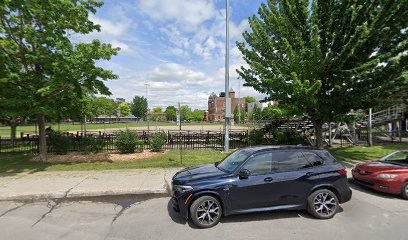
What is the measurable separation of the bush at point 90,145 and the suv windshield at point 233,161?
9423 mm

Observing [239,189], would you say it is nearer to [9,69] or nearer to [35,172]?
[35,172]

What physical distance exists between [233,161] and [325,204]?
2.10 m

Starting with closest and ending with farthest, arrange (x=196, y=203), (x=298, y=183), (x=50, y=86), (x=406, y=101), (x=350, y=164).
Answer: (x=196, y=203) → (x=298, y=183) → (x=50, y=86) → (x=350, y=164) → (x=406, y=101)

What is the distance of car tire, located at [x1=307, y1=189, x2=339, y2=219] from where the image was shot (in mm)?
4855

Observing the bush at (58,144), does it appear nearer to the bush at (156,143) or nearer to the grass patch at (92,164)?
the grass patch at (92,164)

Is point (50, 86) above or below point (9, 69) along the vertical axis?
below

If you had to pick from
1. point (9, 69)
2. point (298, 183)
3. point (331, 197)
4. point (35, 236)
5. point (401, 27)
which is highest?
point (401, 27)

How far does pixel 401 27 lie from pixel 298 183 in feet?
29.4

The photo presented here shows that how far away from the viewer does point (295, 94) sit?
31.3ft

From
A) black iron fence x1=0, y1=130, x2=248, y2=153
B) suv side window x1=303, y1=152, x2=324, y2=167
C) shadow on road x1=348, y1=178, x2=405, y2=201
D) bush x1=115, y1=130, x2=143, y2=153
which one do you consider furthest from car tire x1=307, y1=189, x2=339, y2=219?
bush x1=115, y1=130, x2=143, y2=153

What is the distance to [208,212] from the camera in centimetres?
453

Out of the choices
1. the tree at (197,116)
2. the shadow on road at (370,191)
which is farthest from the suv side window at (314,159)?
the tree at (197,116)

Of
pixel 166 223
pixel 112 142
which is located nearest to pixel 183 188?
pixel 166 223

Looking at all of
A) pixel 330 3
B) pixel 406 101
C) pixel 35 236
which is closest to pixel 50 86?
pixel 35 236
